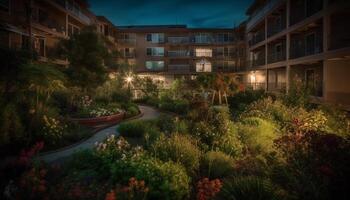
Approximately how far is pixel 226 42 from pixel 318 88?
2790 cm

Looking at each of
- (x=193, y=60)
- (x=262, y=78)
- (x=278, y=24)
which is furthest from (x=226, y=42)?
(x=278, y=24)

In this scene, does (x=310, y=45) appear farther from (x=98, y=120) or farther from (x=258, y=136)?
(x=98, y=120)

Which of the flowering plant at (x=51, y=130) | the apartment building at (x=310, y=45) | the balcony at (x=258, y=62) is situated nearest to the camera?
the flowering plant at (x=51, y=130)

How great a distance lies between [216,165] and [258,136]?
308 centimetres

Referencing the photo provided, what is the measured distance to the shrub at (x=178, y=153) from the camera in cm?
684

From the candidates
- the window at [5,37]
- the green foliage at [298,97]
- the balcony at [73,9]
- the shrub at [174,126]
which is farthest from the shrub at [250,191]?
the balcony at [73,9]

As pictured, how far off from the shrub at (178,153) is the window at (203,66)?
40847 mm

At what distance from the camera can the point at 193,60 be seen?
48.3 metres

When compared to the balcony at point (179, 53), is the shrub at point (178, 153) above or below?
below

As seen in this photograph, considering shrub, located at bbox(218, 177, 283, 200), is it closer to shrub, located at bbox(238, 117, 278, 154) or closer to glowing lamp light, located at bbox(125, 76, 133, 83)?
shrub, located at bbox(238, 117, 278, 154)

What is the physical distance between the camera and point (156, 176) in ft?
18.7

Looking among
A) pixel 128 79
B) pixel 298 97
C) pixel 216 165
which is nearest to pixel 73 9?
pixel 128 79

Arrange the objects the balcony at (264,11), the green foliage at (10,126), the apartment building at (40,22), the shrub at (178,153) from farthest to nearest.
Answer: the balcony at (264,11) < the apartment building at (40,22) < the green foliage at (10,126) < the shrub at (178,153)

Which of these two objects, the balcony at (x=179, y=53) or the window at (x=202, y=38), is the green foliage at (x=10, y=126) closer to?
the balcony at (x=179, y=53)
